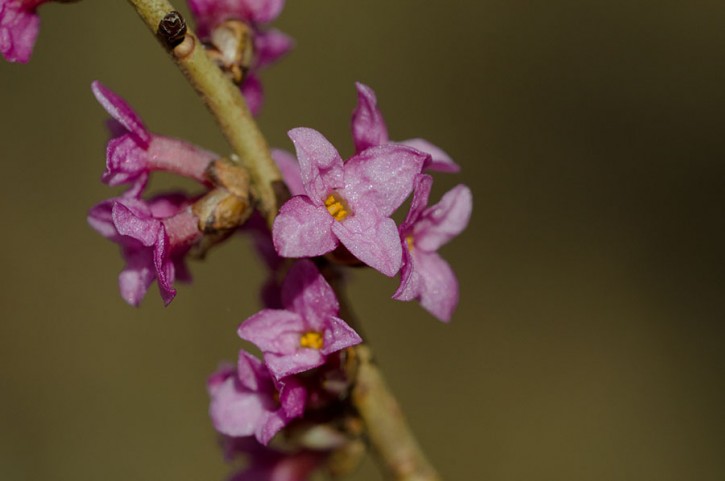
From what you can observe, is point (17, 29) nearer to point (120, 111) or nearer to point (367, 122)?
point (120, 111)

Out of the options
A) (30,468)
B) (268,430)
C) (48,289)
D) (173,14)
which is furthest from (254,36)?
(48,289)

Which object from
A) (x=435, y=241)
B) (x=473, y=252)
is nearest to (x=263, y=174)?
(x=435, y=241)

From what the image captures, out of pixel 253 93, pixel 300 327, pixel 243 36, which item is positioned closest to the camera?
pixel 300 327

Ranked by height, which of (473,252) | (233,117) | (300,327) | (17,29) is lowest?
(473,252)

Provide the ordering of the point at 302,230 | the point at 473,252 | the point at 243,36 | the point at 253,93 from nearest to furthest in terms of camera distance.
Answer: the point at 302,230
the point at 243,36
the point at 253,93
the point at 473,252

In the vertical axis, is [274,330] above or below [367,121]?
below

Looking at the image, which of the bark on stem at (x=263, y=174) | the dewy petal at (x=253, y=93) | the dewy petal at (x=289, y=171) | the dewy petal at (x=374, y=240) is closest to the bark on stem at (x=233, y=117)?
the bark on stem at (x=263, y=174)

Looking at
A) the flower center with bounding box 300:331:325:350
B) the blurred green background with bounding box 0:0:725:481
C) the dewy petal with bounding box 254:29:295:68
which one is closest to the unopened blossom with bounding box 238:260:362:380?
the flower center with bounding box 300:331:325:350

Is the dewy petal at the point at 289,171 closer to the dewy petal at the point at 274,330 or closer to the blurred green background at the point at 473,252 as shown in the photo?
the dewy petal at the point at 274,330
